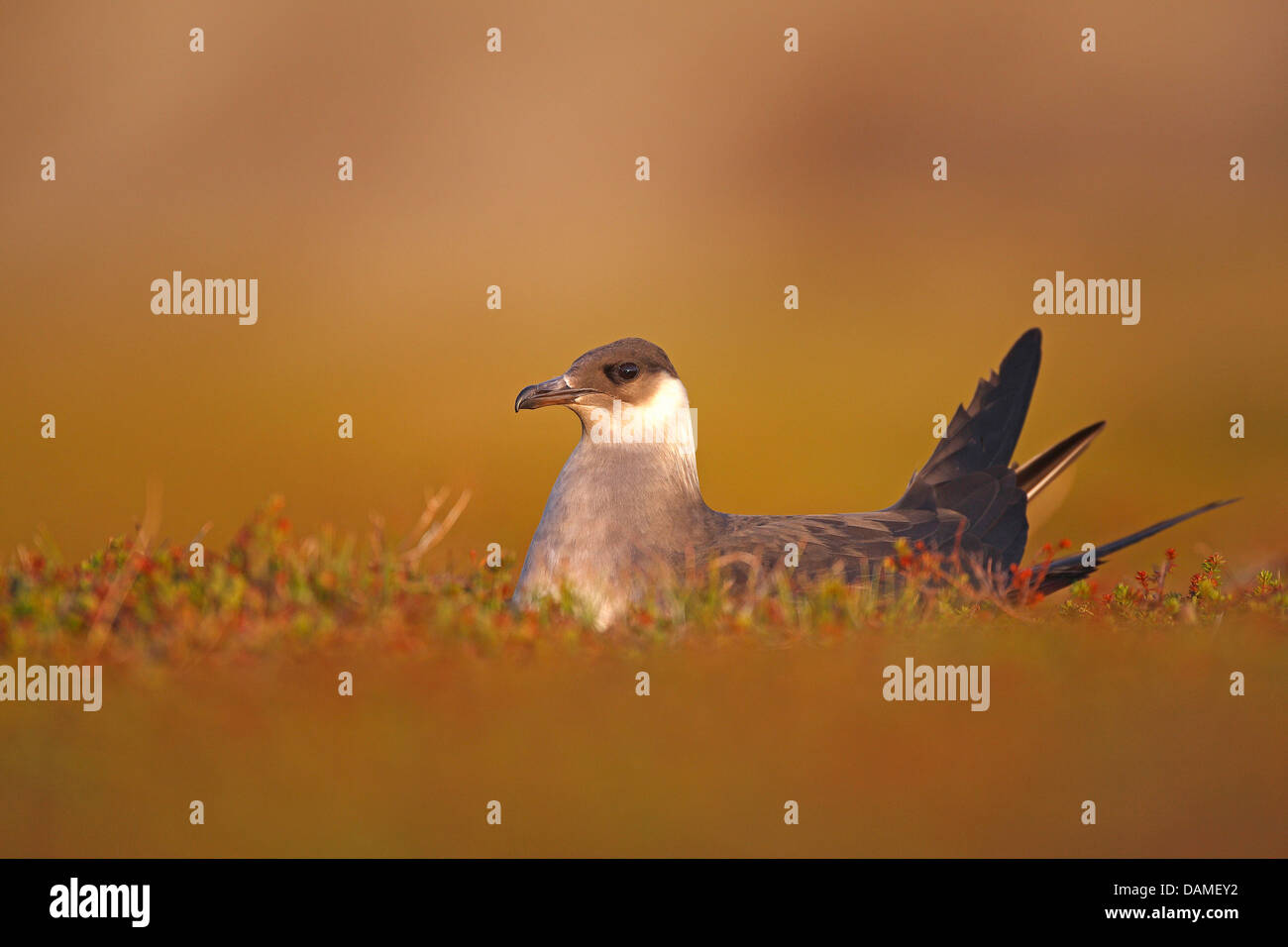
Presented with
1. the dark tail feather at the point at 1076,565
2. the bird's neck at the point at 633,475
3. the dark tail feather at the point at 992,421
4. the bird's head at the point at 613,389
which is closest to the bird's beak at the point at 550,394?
the bird's head at the point at 613,389

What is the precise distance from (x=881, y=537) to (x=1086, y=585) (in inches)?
54.0

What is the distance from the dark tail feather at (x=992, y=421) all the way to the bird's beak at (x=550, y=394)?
117 inches

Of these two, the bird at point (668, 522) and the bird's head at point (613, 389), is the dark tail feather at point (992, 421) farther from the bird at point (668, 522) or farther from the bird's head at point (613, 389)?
the bird's head at point (613, 389)

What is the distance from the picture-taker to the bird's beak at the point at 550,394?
8.97 m

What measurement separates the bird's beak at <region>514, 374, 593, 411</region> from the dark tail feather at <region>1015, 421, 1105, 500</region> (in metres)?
3.61

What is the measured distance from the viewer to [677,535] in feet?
28.7

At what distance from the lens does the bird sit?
8.39 m

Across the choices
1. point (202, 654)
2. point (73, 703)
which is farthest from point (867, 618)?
point (73, 703)

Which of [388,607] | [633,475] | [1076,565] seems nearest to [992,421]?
[1076,565]

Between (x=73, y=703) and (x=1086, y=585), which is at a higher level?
(x=1086, y=585)

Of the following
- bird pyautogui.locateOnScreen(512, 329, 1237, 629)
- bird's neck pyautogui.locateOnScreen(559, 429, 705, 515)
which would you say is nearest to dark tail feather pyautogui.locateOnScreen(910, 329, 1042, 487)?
bird pyautogui.locateOnScreen(512, 329, 1237, 629)

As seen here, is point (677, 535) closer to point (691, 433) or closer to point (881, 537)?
point (691, 433)

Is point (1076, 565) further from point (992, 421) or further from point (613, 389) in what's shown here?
point (613, 389)

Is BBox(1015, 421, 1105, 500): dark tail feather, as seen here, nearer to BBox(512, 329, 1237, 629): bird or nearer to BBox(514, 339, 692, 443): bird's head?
BBox(512, 329, 1237, 629): bird
